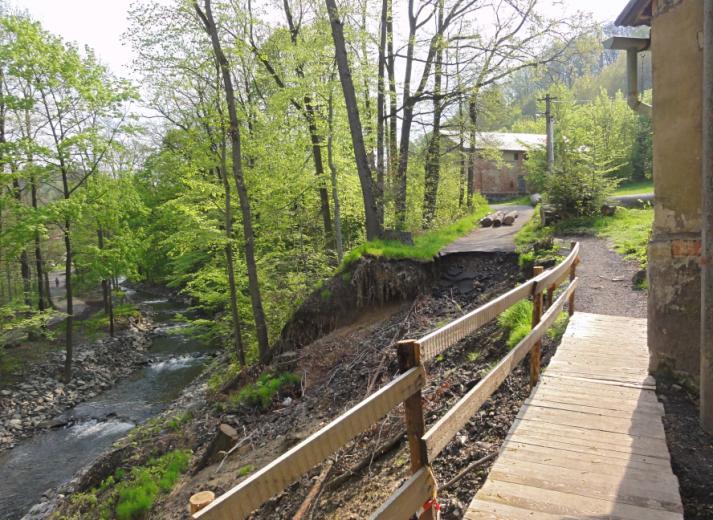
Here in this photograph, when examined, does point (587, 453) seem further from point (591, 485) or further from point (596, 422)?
point (596, 422)

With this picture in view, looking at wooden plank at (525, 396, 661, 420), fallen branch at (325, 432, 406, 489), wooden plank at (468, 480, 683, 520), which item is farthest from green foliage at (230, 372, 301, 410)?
wooden plank at (468, 480, 683, 520)

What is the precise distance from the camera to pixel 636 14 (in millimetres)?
4871

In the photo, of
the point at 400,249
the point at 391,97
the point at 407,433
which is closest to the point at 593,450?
the point at 407,433

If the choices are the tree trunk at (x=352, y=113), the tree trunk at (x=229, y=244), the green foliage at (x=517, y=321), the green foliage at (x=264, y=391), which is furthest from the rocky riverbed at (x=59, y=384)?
the green foliage at (x=517, y=321)

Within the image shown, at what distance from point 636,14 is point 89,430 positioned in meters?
15.0

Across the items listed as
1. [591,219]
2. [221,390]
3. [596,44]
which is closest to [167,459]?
[221,390]

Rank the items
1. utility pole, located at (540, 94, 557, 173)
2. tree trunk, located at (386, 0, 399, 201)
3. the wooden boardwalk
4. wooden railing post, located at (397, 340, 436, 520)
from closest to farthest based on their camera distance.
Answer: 1. wooden railing post, located at (397, 340, 436, 520)
2. the wooden boardwalk
3. tree trunk, located at (386, 0, 399, 201)
4. utility pole, located at (540, 94, 557, 173)

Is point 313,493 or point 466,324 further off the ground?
point 466,324

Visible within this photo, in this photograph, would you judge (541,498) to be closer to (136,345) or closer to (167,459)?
(167,459)

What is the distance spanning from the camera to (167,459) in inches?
Answer: 320

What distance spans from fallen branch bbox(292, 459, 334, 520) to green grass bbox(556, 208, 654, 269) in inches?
392

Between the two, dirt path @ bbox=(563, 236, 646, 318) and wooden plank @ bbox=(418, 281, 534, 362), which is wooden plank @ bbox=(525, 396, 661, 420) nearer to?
wooden plank @ bbox=(418, 281, 534, 362)

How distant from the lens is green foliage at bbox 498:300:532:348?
5.83m

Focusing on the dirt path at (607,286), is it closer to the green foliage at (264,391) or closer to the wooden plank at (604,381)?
the wooden plank at (604,381)
